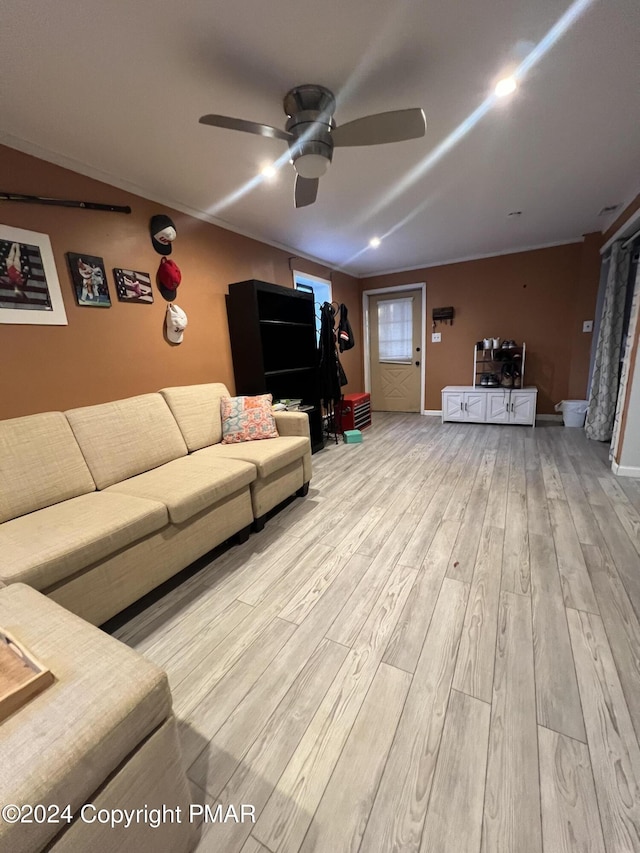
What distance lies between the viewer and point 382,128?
1.51 metres

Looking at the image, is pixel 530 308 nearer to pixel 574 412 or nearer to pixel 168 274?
pixel 574 412

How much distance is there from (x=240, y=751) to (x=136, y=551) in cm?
88

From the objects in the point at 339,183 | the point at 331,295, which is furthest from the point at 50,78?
the point at 331,295

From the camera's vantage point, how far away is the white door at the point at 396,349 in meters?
5.45

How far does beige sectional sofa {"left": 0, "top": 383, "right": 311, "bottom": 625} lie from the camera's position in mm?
1346

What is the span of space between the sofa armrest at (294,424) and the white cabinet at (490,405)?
2.97 meters

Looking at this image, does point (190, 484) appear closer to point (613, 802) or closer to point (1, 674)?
point (1, 674)

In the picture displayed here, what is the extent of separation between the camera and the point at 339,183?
8.22ft

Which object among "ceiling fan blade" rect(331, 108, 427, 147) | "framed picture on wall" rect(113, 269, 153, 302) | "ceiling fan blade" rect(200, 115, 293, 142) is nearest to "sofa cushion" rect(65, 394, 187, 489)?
"framed picture on wall" rect(113, 269, 153, 302)

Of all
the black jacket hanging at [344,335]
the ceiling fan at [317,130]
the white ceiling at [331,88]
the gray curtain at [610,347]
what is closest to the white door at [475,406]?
the gray curtain at [610,347]

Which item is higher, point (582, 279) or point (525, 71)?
point (525, 71)

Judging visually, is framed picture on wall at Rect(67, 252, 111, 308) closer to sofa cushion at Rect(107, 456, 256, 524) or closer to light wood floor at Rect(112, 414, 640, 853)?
sofa cushion at Rect(107, 456, 256, 524)

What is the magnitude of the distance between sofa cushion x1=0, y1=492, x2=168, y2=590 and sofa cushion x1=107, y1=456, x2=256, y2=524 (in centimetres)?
8

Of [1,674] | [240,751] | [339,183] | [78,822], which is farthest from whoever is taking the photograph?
[339,183]
